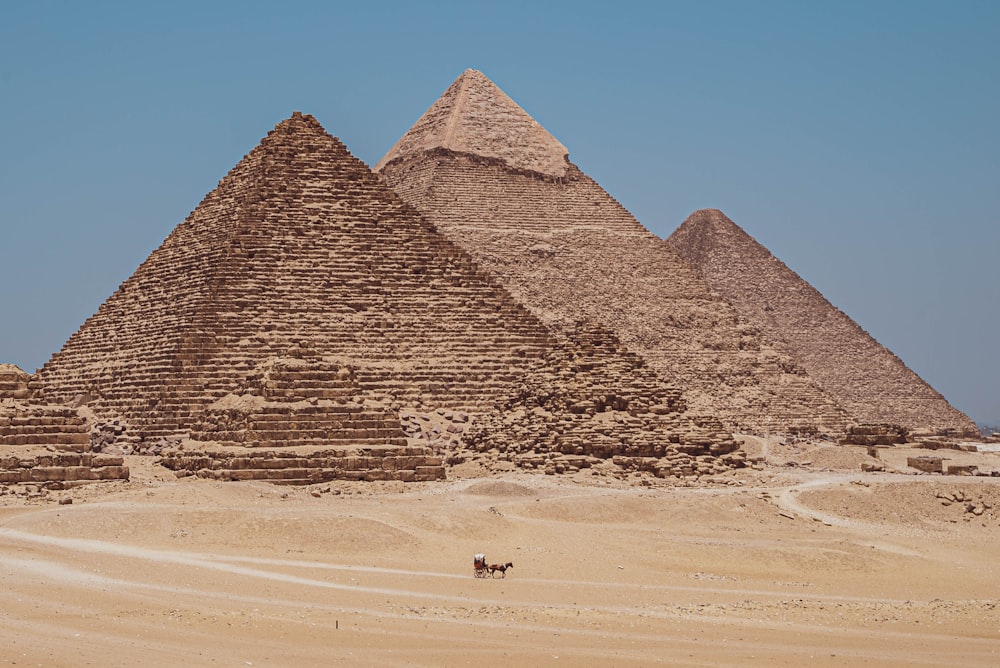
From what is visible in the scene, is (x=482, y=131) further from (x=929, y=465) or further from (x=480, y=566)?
(x=480, y=566)

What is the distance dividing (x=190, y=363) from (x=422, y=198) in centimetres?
2886

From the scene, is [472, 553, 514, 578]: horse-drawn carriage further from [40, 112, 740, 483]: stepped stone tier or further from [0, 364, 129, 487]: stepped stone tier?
[40, 112, 740, 483]: stepped stone tier

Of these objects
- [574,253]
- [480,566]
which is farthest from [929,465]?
[574,253]

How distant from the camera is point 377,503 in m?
28.5

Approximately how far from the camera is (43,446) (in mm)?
28875

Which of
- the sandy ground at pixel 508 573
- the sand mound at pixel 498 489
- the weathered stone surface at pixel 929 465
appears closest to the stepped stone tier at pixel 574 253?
the weathered stone surface at pixel 929 465

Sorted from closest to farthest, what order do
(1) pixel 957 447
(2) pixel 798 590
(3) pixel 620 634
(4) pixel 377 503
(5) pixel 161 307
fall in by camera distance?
1. (3) pixel 620 634
2. (2) pixel 798 590
3. (4) pixel 377 503
4. (5) pixel 161 307
5. (1) pixel 957 447

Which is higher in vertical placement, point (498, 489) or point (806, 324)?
point (806, 324)

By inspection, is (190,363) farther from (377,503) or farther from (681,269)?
(681,269)

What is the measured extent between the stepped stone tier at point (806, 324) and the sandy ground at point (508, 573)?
5827 cm

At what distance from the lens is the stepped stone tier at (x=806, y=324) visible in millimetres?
92312

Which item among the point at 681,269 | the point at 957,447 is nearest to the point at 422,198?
the point at 681,269

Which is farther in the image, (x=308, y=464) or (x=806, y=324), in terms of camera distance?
(x=806, y=324)

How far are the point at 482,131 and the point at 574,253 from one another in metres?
5.69
